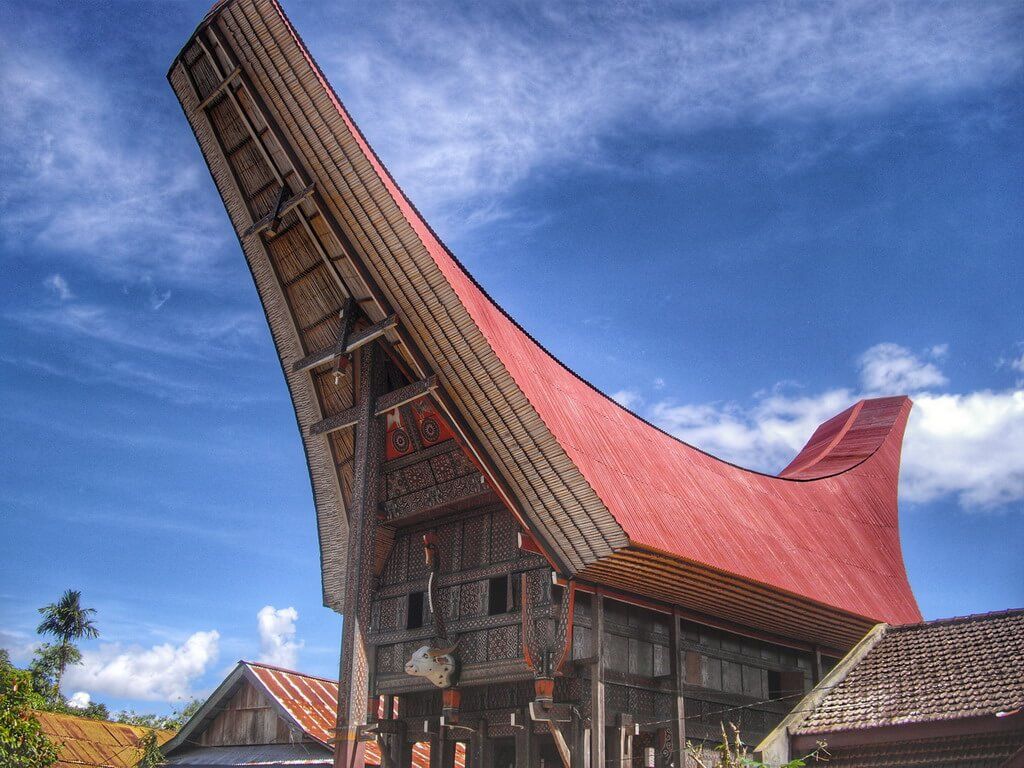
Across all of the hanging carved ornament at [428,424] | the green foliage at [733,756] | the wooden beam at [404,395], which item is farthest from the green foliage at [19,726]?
the green foliage at [733,756]

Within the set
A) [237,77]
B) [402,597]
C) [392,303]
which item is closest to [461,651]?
[402,597]

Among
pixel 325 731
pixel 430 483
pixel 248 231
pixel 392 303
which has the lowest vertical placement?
pixel 325 731

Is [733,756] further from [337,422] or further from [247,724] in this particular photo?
[247,724]

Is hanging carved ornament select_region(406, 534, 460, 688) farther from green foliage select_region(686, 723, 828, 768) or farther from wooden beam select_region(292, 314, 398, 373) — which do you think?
wooden beam select_region(292, 314, 398, 373)

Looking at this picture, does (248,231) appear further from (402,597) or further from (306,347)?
(402,597)

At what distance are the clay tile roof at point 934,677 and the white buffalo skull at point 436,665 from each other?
3998mm

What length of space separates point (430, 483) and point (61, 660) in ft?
121

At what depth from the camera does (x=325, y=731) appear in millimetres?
15203

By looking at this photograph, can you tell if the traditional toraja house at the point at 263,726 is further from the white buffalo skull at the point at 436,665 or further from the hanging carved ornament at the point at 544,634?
the hanging carved ornament at the point at 544,634

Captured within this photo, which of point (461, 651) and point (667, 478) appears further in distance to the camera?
point (667, 478)

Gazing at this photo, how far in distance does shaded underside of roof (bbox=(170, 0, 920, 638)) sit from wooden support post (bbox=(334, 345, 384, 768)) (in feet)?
3.03

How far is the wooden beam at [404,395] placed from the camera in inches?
446

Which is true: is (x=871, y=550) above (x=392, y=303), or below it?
below

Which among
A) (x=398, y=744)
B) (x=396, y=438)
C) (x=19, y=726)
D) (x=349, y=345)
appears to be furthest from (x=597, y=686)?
(x=19, y=726)
